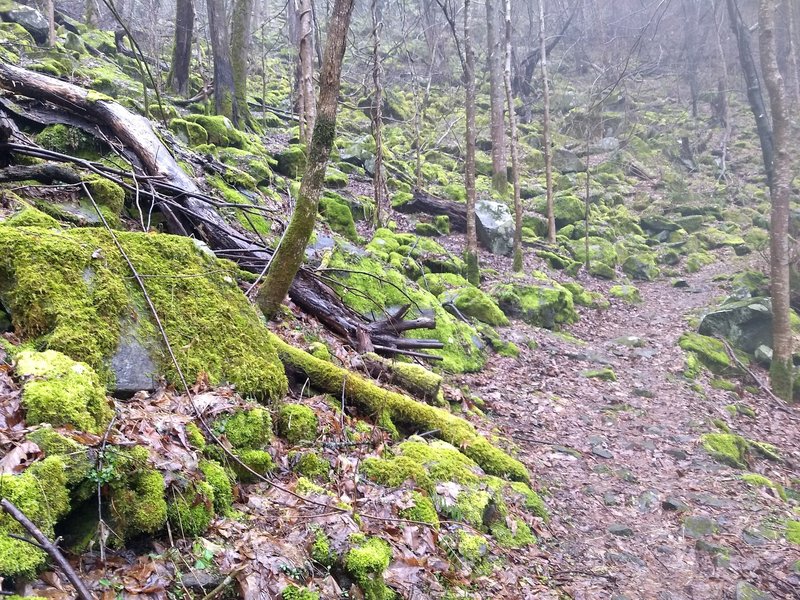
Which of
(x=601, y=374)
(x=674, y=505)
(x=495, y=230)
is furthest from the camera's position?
(x=495, y=230)

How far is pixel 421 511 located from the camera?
3885mm

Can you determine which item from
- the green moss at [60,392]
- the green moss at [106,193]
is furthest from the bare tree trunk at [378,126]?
the green moss at [60,392]

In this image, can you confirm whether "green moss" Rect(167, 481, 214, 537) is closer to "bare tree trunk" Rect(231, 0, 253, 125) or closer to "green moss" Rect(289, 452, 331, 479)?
"green moss" Rect(289, 452, 331, 479)

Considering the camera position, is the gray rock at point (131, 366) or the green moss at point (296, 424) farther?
the green moss at point (296, 424)

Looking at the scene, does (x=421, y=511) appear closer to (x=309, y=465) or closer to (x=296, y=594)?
(x=309, y=465)

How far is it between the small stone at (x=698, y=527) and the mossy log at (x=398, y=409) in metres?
1.80

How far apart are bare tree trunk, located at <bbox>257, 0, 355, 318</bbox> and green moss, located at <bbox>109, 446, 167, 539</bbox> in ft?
10.0

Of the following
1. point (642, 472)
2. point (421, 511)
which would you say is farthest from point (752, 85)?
point (421, 511)

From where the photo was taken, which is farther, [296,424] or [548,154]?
[548,154]

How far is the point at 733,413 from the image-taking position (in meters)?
9.29

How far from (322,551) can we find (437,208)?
15.1 m

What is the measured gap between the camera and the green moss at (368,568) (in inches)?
114

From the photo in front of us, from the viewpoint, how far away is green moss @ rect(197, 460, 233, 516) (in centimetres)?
285

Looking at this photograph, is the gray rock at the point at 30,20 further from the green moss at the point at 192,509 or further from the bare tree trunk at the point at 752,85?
the bare tree trunk at the point at 752,85
